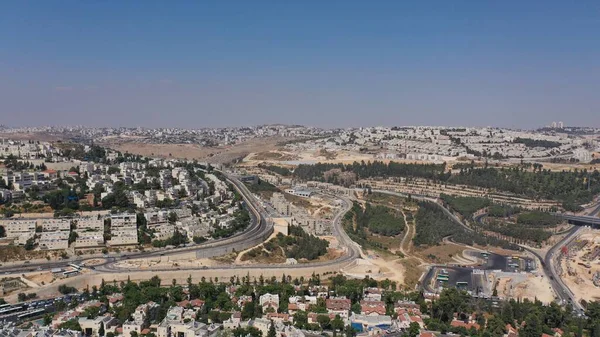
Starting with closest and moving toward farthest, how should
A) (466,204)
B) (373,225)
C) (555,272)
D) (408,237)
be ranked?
1. (555,272)
2. (408,237)
3. (373,225)
4. (466,204)

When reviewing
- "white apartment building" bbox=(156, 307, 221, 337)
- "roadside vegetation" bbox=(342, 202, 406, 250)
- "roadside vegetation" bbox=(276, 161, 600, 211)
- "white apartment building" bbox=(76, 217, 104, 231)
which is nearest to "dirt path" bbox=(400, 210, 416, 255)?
"roadside vegetation" bbox=(342, 202, 406, 250)

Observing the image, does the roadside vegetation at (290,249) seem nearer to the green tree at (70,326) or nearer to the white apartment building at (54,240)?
the white apartment building at (54,240)

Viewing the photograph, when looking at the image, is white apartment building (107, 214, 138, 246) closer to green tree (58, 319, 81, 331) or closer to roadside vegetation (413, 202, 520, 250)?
green tree (58, 319, 81, 331)

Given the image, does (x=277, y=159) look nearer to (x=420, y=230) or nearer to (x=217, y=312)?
(x=420, y=230)

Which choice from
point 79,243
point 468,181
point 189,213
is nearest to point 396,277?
point 189,213

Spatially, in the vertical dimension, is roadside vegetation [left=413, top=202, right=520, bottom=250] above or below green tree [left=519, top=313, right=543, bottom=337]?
below

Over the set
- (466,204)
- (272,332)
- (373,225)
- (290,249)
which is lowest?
(373,225)

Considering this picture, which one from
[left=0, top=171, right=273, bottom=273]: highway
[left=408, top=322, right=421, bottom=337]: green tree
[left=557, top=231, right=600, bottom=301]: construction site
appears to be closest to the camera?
[left=408, top=322, right=421, bottom=337]: green tree

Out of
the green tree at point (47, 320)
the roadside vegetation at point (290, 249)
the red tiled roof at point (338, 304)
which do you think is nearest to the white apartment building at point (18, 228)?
the green tree at point (47, 320)

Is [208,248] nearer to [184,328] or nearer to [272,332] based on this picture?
[184,328]

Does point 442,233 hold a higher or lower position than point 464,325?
lower

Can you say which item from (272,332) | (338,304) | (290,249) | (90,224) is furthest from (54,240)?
(338,304)

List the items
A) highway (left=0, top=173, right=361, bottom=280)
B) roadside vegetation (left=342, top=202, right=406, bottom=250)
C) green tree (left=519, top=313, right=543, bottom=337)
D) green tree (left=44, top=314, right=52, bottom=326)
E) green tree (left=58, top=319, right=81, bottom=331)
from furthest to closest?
1. roadside vegetation (left=342, top=202, right=406, bottom=250)
2. highway (left=0, top=173, right=361, bottom=280)
3. green tree (left=519, top=313, right=543, bottom=337)
4. green tree (left=44, top=314, right=52, bottom=326)
5. green tree (left=58, top=319, right=81, bottom=331)
